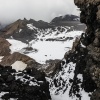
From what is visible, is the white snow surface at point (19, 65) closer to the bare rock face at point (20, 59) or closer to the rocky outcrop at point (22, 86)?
the bare rock face at point (20, 59)

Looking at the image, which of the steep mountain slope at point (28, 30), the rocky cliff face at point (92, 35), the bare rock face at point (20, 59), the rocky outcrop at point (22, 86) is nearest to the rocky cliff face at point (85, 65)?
the rocky cliff face at point (92, 35)

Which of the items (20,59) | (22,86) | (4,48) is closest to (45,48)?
(4,48)

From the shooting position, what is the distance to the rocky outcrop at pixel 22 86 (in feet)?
154

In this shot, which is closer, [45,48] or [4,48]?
[45,48]

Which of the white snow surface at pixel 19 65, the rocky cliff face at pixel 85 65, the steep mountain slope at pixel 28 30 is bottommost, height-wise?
the steep mountain slope at pixel 28 30

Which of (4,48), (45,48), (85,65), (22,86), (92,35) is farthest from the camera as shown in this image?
(4,48)

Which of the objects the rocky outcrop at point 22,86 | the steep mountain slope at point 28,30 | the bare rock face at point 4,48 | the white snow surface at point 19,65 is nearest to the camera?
the rocky outcrop at point 22,86

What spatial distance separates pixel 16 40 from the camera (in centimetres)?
14175

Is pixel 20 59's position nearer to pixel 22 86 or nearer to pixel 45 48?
pixel 45 48

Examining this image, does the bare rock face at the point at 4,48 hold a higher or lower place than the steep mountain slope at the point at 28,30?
higher

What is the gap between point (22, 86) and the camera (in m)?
49.1

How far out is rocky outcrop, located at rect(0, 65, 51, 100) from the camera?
46875 millimetres

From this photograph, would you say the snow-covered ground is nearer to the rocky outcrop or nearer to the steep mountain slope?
the steep mountain slope

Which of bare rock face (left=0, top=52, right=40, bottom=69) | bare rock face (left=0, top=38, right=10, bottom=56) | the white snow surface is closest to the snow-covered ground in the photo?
bare rock face (left=0, top=38, right=10, bottom=56)
